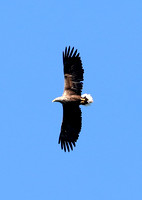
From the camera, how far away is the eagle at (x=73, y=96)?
2175 cm

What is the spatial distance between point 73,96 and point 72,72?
840 mm

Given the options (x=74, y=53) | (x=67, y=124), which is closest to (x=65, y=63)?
(x=74, y=53)

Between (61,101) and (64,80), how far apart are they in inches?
→ 29.3

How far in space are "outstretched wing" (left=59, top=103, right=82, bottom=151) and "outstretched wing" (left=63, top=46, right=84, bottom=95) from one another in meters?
0.58

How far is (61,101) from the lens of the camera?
71.9ft

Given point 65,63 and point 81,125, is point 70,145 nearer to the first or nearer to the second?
point 81,125

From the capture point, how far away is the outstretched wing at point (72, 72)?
2173cm

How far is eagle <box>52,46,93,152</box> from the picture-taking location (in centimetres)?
2175

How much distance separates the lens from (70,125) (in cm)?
2241

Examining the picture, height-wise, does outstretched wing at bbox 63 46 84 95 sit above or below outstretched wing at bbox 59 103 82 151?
above

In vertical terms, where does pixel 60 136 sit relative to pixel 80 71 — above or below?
below

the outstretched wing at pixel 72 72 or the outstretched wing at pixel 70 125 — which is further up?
the outstretched wing at pixel 72 72

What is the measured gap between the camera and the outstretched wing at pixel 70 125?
22.1m

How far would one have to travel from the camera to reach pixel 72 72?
2183 centimetres
